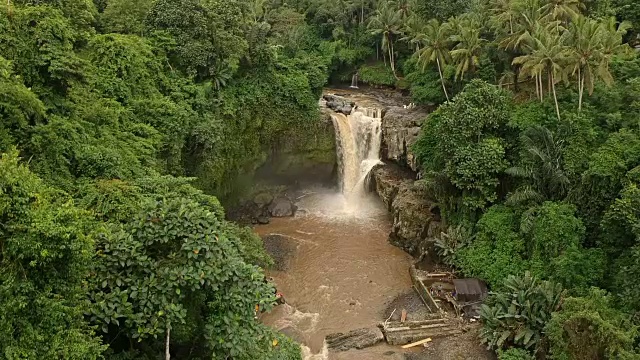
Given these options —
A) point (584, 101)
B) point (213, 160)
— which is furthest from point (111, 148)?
point (584, 101)

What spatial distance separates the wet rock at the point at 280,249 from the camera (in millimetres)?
25269

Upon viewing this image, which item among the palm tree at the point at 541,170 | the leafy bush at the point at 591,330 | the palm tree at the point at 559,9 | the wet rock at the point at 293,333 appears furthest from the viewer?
the palm tree at the point at 559,9

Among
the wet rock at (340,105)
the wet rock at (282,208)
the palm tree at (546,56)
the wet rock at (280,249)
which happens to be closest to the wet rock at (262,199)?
the wet rock at (282,208)

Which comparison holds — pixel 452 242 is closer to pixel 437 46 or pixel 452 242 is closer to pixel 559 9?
pixel 437 46

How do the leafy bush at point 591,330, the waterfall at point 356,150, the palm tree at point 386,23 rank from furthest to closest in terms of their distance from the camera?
the palm tree at point 386,23, the waterfall at point 356,150, the leafy bush at point 591,330

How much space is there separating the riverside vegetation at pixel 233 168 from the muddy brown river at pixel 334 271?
3.42m

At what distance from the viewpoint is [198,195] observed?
1678 cm

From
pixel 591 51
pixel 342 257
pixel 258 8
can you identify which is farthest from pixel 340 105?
pixel 591 51

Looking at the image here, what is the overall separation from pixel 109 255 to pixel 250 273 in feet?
9.32

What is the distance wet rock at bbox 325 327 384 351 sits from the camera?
18938 millimetres

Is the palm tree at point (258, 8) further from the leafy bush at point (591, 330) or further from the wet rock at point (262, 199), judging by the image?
the leafy bush at point (591, 330)

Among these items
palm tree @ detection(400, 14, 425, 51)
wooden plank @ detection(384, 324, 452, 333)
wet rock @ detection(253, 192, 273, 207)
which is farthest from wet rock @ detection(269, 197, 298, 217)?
palm tree @ detection(400, 14, 425, 51)

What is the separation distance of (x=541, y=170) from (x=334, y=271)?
10.4 meters

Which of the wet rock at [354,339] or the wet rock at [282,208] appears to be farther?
the wet rock at [282,208]
